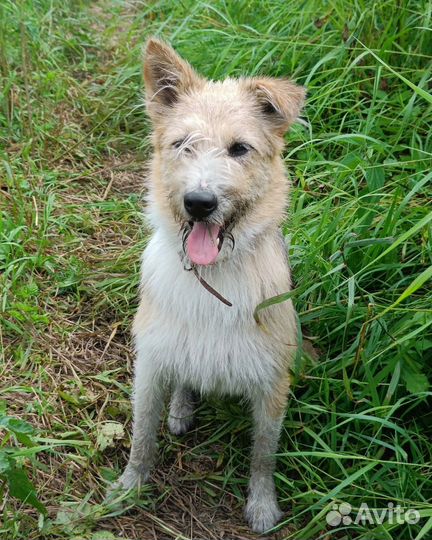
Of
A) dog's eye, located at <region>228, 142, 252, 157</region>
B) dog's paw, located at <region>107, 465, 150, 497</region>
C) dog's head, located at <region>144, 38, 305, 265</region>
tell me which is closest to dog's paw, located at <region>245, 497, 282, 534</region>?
dog's paw, located at <region>107, 465, 150, 497</region>

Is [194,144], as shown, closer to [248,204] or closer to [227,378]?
[248,204]

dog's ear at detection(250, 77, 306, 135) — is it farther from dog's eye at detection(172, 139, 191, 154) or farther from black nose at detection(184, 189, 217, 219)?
black nose at detection(184, 189, 217, 219)

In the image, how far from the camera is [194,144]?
2867 mm

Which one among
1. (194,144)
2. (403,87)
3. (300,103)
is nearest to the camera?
(194,144)

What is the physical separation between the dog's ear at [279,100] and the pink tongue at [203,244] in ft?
1.94

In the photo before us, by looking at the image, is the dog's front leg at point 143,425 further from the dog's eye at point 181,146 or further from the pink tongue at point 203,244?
the dog's eye at point 181,146

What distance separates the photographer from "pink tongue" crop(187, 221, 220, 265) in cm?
285

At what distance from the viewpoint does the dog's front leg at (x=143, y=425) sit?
10.5 feet

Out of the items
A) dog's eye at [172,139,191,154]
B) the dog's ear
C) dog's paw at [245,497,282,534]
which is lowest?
dog's paw at [245,497,282,534]

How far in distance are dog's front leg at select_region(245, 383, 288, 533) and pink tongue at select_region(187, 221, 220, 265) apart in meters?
0.74

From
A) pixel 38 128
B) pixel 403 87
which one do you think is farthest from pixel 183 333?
pixel 38 128

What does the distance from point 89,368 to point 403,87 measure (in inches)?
98.7

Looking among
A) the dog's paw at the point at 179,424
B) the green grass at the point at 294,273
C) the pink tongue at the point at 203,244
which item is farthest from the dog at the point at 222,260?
the dog's paw at the point at 179,424

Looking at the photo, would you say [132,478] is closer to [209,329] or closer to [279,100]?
[209,329]
